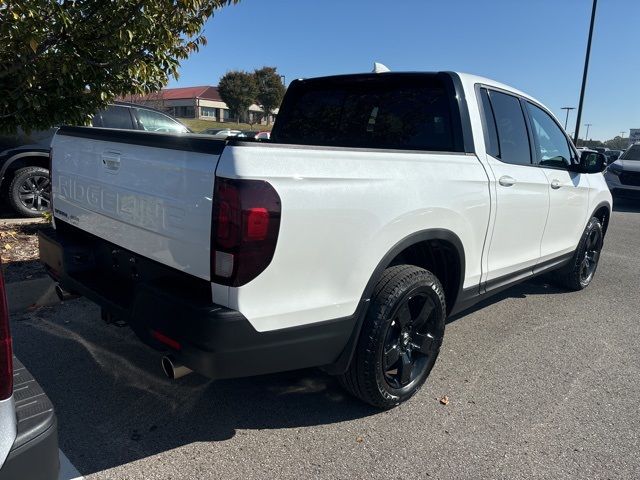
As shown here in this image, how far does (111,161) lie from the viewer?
8.79 ft

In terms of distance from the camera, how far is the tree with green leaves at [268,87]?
52656 mm

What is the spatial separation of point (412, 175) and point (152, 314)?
149 centimetres

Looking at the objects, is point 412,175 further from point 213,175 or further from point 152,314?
point 152,314

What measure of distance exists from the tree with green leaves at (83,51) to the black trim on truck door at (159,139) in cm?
127

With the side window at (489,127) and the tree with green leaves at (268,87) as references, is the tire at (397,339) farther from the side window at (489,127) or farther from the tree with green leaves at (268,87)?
the tree with green leaves at (268,87)

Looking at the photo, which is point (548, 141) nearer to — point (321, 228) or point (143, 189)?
point (321, 228)

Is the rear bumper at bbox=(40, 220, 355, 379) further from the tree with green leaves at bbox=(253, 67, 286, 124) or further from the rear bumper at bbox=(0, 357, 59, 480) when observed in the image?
the tree with green leaves at bbox=(253, 67, 286, 124)

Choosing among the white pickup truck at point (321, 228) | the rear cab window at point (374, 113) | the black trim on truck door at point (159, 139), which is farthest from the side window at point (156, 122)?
the black trim on truck door at point (159, 139)

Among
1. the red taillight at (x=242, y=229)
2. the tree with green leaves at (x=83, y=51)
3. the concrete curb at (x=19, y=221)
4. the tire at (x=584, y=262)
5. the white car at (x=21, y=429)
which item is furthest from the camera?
the concrete curb at (x=19, y=221)

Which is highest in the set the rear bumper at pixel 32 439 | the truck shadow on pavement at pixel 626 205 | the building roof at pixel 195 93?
the building roof at pixel 195 93

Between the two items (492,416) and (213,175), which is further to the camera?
(492,416)

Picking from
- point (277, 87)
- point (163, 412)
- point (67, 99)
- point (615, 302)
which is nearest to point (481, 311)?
point (615, 302)

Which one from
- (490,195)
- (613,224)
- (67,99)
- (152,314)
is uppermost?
(67,99)

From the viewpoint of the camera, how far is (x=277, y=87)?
176ft
